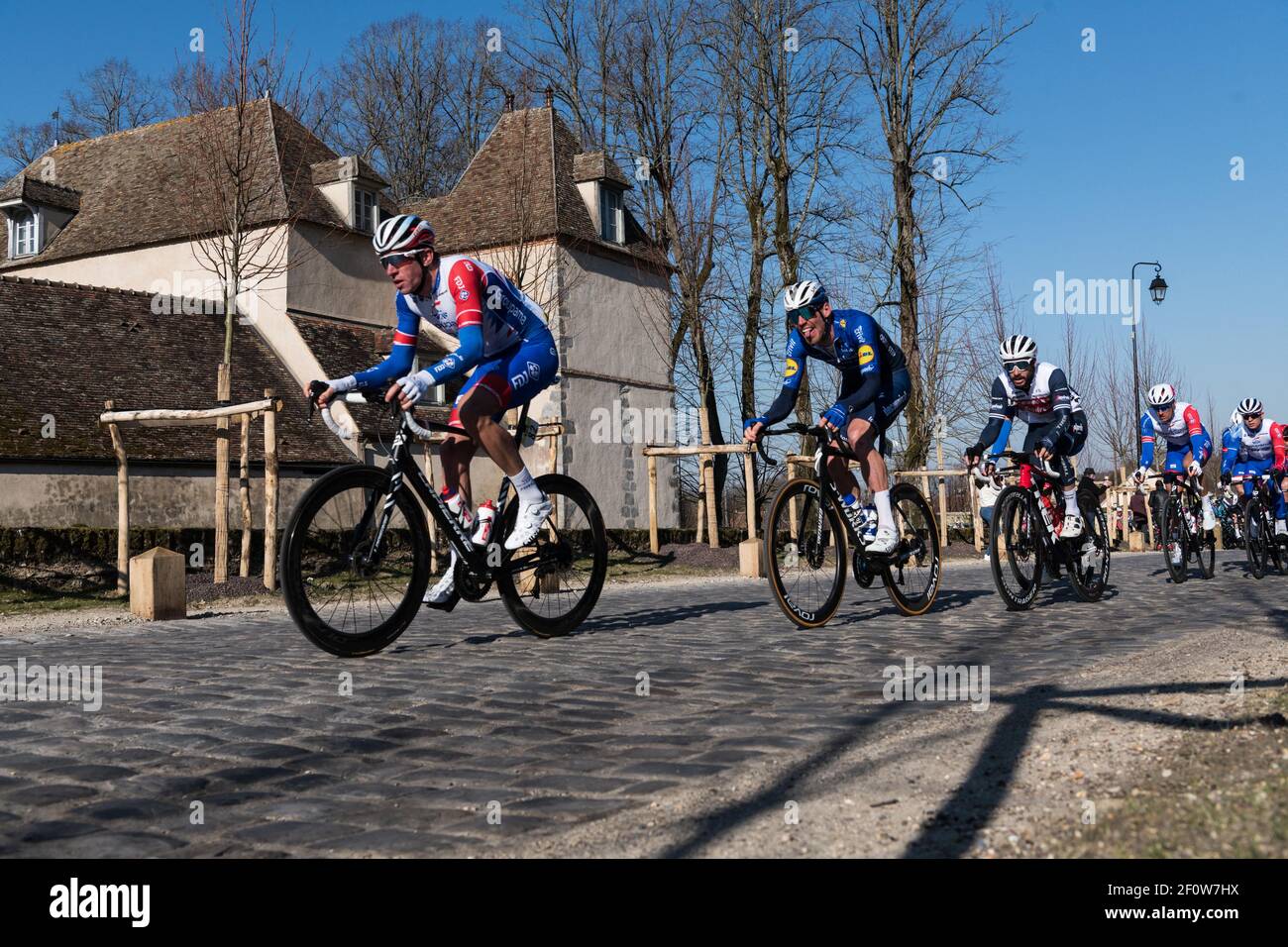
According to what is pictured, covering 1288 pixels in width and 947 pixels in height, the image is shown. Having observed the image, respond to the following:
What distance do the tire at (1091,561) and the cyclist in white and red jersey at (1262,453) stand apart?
449 cm

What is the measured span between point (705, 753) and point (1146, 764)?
140 centimetres

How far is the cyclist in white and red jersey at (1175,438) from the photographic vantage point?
43.7 feet

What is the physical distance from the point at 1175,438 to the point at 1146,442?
484 mm

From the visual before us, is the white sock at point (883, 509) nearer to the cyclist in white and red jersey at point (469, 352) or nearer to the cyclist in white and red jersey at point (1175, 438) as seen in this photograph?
the cyclist in white and red jersey at point (469, 352)

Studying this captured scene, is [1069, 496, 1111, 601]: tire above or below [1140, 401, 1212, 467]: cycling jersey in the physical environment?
below

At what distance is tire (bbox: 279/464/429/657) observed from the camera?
19.5 feet

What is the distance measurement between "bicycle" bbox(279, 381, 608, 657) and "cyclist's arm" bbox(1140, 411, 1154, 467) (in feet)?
27.6

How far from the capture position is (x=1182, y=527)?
13203 millimetres

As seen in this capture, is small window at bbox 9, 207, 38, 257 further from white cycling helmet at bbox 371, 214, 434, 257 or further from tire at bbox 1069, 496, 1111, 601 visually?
tire at bbox 1069, 496, 1111, 601

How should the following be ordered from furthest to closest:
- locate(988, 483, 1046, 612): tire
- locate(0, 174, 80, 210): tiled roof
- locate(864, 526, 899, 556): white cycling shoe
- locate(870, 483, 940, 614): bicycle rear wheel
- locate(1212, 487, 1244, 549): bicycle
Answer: locate(0, 174, 80, 210): tiled roof < locate(1212, 487, 1244, 549): bicycle < locate(988, 483, 1046, 612): tire < locate(870, 483, 940, 614): bicycle rear wheel < locate(864, 526, 899, 556): white cycling shoe
